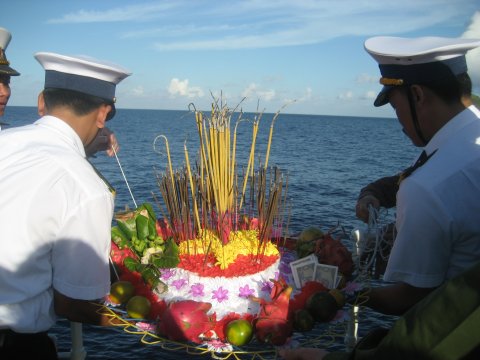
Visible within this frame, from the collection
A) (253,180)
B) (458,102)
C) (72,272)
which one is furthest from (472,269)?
(253,180)

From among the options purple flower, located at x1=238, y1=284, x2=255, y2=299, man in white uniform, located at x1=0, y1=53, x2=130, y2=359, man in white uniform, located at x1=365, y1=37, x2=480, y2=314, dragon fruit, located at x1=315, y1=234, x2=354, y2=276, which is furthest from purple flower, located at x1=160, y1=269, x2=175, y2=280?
man in white uniform, located at x1=365, y1=37, x2=480, y2=314

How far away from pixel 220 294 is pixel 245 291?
0.56ft

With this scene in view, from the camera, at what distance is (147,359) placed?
691 cm

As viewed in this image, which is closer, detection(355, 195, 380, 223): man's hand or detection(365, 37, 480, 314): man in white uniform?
detection(365, 37, 480, 314): man in white uniform

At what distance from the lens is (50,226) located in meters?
1.92

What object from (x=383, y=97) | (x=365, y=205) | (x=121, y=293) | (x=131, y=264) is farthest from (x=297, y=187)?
(x=383, y=97)

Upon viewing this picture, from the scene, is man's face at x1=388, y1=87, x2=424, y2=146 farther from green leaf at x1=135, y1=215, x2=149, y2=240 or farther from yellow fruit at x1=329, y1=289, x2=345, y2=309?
green leaf at x1=135, y1=215, x2=149, y2=240

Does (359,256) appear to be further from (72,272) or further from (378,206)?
(72,272)

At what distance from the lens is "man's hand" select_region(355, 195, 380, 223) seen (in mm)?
3012

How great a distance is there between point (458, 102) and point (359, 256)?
1.41 metres

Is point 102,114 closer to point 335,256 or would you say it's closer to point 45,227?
point 45,227

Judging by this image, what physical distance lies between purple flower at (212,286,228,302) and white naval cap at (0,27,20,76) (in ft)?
8.45

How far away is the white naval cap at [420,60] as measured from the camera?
79.9 inches

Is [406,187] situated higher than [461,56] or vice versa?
[461,56]
